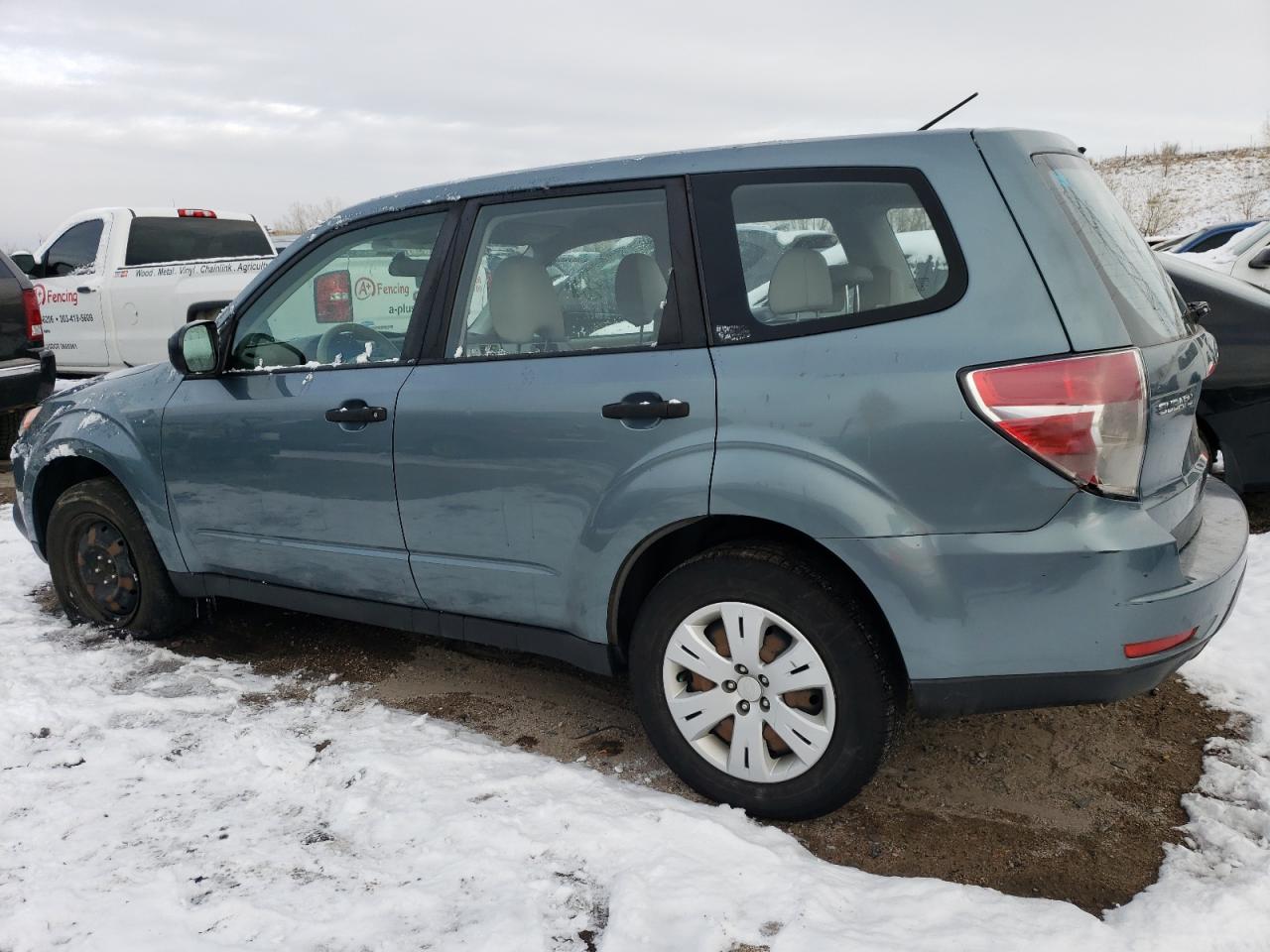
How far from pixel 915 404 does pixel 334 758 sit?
6.77 ft

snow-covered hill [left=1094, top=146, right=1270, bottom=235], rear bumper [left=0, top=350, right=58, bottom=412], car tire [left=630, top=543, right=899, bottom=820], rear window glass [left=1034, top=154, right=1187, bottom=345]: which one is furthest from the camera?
snow-covered hill [left=1094, top=146, right=1270, bottom=235]

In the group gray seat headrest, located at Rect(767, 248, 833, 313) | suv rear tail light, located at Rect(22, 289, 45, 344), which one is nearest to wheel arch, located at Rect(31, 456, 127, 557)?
gray seat headrest, located at Rect(767, 248, 833, 313)

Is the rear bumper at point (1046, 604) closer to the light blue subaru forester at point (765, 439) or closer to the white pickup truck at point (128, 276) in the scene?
the light blue subaru forester at point (765, 439)

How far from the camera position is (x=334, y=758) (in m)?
3.12

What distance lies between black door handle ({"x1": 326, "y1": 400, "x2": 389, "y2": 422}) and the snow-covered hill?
108ft

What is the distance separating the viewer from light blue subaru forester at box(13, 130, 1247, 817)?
2322 mm

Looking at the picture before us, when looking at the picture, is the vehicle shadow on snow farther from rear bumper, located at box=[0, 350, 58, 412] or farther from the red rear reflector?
rear bumper, located at box=[0, 350, 58, 412]

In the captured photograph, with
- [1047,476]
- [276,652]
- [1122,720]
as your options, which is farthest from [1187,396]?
[276,652]

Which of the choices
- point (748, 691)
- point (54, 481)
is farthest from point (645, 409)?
point (54, 481)

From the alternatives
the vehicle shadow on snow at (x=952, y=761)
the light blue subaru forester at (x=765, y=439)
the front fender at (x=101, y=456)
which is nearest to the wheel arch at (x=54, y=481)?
the front fender at (x=101, y=456)

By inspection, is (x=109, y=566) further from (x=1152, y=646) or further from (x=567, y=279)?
(x=1152, y=646)

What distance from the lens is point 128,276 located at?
1004cm

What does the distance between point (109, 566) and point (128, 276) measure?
22.7 ft

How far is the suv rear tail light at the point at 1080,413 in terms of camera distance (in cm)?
224
